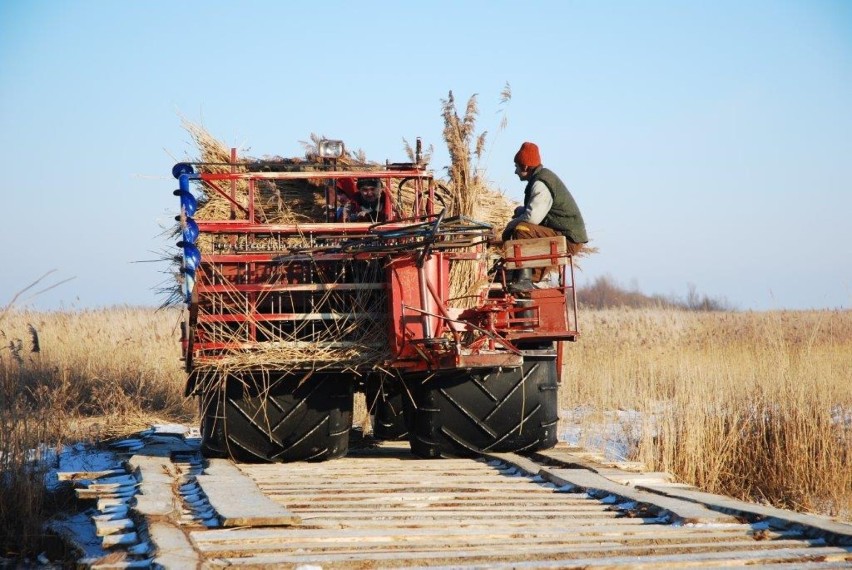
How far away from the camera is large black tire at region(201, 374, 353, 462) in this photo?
27.9ft

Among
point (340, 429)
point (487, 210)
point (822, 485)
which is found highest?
point (487, 210)

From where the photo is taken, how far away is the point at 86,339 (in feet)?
60.0

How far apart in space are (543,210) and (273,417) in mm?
2838

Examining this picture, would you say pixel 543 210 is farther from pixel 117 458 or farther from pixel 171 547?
pixel 171 547

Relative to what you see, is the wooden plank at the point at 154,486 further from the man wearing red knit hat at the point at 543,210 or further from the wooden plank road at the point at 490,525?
the man wearing red knit hat at the point at 543,210

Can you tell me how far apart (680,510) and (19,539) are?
4209mm

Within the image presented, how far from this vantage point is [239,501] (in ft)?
20.2

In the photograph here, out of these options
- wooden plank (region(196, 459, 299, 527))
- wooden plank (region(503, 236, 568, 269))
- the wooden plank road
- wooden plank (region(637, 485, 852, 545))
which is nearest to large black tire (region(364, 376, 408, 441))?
wooden plank (region(503, 236, 568, 269))

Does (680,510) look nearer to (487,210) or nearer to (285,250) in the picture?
(285,250)

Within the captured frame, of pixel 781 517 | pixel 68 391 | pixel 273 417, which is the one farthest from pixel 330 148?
pixel 68 391

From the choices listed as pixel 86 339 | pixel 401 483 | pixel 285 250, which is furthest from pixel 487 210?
pixel 86 339

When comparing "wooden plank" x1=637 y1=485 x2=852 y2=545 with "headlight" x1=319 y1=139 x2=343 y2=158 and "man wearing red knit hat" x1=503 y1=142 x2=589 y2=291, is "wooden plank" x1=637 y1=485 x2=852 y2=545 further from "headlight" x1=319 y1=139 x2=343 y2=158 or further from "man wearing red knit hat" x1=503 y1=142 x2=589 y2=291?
"headlight" x1=319 y1=139 x2=343 y2=158

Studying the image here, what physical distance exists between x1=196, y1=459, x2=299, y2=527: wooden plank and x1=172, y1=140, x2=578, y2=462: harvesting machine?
892mm

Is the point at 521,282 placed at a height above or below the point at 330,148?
below
